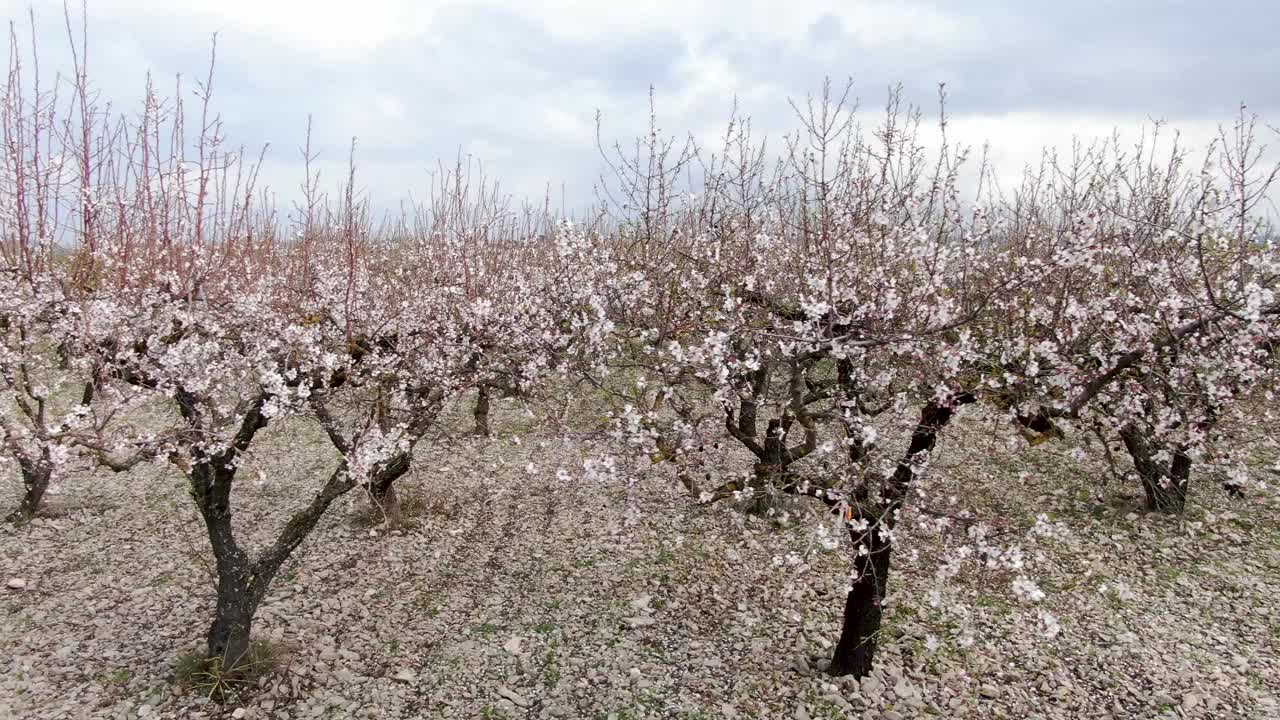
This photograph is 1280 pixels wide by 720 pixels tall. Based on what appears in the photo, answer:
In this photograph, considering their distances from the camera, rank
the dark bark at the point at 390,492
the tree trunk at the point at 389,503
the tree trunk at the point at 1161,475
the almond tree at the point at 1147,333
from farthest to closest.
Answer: the tree trunk at the point at 389,503 → the tree trunk at the point at 1161,475 → the dark bark at the point at 390,492 → the almond tree at the point at 1147,333

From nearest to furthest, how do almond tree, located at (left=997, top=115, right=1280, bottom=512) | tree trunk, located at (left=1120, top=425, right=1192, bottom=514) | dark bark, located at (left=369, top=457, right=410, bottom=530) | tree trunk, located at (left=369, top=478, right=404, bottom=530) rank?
almond tree, located at (left=997, top=115, right=1280, bottom=512), dark bark, located at (left=369, top=457, right=410, bottom=530), tree trunk, located at (left=1120, top=425, right=1192, bottom=514), tree trunk, located at (left=369, top=478, right=404, bottom=530)

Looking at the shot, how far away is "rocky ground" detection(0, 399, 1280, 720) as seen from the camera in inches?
252

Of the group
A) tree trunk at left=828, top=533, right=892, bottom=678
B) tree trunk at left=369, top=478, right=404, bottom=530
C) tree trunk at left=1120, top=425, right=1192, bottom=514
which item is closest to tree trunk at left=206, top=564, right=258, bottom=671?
tree trunk at left=369, top=478, right=404, bottom=530

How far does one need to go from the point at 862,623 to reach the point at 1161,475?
20.4 ft

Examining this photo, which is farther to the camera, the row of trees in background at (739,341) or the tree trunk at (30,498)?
the tree trunk at (30,498)

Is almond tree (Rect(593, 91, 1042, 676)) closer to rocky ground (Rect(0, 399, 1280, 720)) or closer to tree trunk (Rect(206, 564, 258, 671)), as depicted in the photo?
rocky ground (Rect(0, 399, 1280, 720))

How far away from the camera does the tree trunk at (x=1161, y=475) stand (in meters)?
9.52

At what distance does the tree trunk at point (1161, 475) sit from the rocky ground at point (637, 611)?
258mm

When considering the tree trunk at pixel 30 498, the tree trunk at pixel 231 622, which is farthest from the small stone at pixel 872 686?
the tree trunk at pixel 30 498

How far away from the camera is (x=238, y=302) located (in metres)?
10.0

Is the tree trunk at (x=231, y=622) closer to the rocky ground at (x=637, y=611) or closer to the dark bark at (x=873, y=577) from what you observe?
the rocky ground at (x=637, y=611)

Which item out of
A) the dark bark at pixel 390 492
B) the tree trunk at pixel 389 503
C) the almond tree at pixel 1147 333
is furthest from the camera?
the tree trunk at pixel 389 503

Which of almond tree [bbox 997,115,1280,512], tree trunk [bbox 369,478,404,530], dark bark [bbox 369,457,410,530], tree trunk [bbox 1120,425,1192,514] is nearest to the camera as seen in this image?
almond tree [bbox 997,115,1280,512]

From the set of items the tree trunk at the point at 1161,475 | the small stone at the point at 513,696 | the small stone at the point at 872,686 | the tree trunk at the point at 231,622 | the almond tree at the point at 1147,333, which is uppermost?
the almond tree at the point at 1147,333
